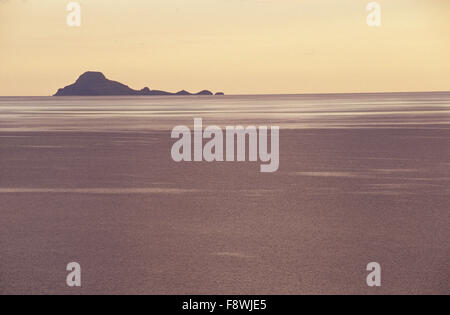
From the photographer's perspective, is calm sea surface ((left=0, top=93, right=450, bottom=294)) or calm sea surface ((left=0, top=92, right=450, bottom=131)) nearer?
calm sea surface ((left=0, top=93, right=450, bottom=294))

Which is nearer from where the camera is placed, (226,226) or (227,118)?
(226,226)

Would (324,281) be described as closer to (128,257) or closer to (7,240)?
(128,257)

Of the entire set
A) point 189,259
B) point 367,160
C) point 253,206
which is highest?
point 367,160

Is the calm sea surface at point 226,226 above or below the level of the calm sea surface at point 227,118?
below

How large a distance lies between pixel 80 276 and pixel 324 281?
2.84 m

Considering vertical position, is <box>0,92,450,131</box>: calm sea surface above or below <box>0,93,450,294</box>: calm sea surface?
above

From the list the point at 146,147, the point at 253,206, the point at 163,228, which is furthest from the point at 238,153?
the point at 163,228

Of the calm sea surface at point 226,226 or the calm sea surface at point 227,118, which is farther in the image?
the calm sea surface at point 227,118

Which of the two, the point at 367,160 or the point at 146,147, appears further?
the point at 146,147

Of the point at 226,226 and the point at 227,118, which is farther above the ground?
the point at 227,118
